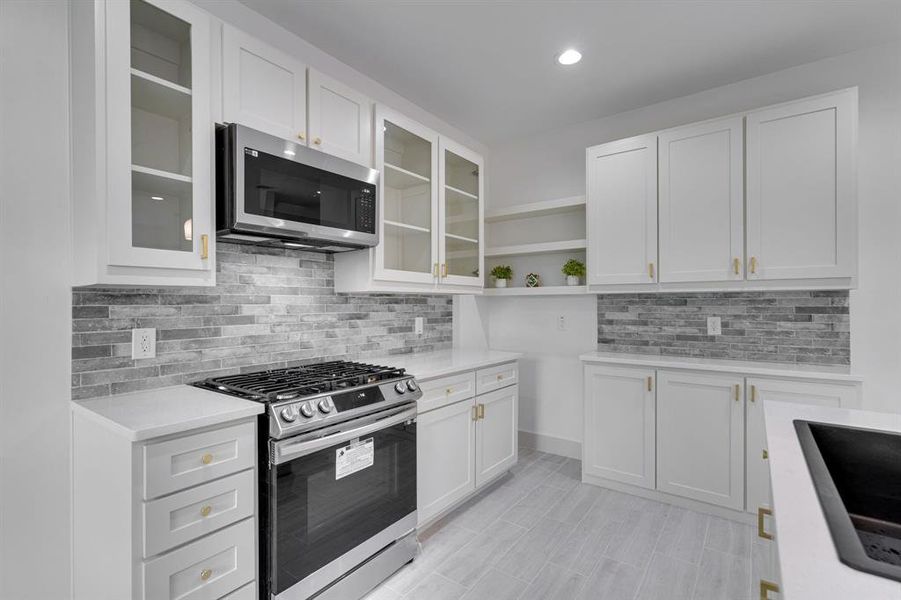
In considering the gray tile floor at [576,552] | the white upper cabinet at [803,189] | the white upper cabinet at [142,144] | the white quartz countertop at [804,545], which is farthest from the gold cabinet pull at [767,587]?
the white upper cabinet at [803,189]

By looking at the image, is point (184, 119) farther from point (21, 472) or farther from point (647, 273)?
point (647, 273)

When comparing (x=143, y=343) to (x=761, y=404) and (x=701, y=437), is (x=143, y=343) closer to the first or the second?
(x=701, y=437)

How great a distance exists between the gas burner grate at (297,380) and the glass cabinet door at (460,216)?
1050 millimetres

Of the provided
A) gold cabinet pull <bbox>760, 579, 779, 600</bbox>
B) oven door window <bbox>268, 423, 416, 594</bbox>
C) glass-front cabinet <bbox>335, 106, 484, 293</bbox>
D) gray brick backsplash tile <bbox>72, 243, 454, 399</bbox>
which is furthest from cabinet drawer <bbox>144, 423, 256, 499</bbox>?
gold cabinet pull <bbox>760, 579, 779, 600</bbox>

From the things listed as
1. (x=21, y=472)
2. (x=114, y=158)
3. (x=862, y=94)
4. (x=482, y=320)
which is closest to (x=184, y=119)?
(x=114, y=158)

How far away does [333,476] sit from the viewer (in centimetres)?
185

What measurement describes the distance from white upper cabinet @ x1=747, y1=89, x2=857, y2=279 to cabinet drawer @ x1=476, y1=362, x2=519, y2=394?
5.43ft

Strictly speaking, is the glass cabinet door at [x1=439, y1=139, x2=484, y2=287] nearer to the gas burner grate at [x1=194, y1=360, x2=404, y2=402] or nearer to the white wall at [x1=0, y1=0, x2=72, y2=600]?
the gas burner grate at [x1=194, y1=360, x2=404, y2=402]

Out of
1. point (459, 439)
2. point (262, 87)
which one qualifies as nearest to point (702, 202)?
point (459, 439)

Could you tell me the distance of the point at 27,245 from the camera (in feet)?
5.33

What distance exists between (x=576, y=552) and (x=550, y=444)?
1534 mm

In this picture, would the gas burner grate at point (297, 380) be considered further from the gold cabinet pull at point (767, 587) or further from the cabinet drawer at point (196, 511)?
the gold cabinet pull at point (767, 587)

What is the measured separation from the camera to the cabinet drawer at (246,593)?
1.56m

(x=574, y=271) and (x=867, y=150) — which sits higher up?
(x=867, y=150)
